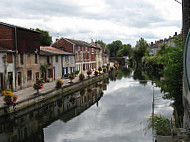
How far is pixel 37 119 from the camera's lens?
14609 mm

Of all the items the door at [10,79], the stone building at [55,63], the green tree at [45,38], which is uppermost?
the green tree at [45,38]

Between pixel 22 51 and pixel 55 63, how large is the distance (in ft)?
28.6

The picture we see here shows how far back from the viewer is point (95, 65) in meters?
55.3

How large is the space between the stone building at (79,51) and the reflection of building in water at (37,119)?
63.0 ft

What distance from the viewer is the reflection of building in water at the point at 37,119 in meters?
11.7

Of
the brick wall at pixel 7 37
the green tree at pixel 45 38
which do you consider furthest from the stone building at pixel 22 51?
the green tree at pixel 45 38

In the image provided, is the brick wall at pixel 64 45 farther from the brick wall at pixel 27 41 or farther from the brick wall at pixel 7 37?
the brick wall at pixel 7 37

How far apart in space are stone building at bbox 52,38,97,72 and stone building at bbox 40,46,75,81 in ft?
7.75

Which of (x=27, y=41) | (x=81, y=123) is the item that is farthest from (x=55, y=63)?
(x=81, y=123)

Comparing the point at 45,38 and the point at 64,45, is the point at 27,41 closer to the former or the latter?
the point at 64,45

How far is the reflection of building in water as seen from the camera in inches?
462

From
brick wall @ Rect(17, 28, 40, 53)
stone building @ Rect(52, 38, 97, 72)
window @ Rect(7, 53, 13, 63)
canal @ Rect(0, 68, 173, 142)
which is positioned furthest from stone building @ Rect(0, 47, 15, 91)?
stone building @ Rect(52, 38, 97, 72)

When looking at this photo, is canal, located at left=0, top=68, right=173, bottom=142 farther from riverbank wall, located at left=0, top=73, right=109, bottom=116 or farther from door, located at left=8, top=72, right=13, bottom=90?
door, located at left=8, top=72, right=13, bottom=90

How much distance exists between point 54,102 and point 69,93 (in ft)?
14.7
